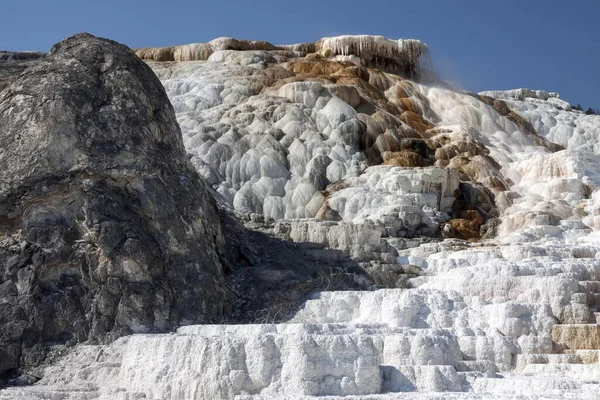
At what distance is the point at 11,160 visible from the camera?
681 inches

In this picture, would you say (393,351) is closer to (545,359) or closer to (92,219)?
(545,359)

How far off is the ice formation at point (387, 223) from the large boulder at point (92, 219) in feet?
2.97

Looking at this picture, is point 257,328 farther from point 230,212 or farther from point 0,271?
point 230,212

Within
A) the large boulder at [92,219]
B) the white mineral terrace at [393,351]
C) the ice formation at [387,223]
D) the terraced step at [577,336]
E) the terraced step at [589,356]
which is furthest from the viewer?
the large boulder at [92,219]

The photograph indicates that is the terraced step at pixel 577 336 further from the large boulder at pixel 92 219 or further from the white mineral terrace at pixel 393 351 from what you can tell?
the large boulder at pixel 92 219

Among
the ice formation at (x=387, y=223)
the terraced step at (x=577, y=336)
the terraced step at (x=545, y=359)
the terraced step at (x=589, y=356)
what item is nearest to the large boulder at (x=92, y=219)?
the ice formation at (x=387, y=223)

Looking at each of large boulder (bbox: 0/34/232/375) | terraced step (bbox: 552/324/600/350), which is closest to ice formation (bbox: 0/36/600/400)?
terraced step (bbox: 552/324/600/350)

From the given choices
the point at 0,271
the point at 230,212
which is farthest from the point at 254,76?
the point at 0,271

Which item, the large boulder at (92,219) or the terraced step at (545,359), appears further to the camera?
the large boulder at (92,219)

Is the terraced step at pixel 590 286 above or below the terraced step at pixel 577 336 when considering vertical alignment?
above

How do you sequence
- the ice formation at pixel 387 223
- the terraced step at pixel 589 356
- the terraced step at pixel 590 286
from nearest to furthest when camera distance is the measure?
the ice formation at pixel 387 223 < the terraced step at pixel 589 356 < the terraced step at pixel 590 286

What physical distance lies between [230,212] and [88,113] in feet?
16.8

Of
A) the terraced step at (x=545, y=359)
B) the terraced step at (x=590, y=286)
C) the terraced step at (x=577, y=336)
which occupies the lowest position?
the terraced step at (x=545, y=359)

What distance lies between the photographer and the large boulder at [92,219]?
16.4 metres
